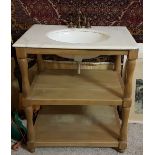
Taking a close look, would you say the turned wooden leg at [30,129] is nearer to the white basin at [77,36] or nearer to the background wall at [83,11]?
the white basin at [77,36]

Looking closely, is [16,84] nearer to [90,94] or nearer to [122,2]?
[90,94]

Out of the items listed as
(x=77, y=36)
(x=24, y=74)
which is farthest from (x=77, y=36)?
(x=24, y=74)

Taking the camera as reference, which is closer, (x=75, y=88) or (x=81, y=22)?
(x=75, y=88)

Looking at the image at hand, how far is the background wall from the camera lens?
5.52 ft

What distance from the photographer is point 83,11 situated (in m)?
1.71

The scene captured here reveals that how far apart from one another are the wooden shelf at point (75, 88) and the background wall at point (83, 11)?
33cm

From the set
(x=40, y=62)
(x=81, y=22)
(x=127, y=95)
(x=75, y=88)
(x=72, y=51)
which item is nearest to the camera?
(x=72, y=51)

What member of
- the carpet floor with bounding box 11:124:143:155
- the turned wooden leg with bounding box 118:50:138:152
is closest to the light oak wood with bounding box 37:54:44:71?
the carpet floor with bounding box 11:124:143:155

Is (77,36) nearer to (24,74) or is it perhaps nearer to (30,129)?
(24,74)

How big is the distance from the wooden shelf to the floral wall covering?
335 millimetres

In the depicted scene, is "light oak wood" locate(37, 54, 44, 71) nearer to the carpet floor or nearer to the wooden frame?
the wooden frame

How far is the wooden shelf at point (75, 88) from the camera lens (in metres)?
1.46
